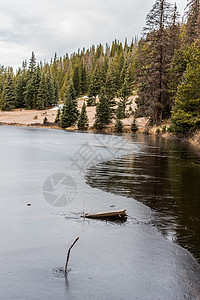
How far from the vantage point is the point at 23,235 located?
4.69m

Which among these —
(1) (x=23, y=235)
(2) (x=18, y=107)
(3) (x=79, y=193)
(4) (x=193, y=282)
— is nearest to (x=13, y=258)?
(1) (x=23, y=235)

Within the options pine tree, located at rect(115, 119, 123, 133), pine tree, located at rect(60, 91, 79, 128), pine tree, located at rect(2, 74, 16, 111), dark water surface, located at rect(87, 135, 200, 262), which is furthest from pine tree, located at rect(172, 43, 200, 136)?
pine tree, located at rect(2, 74, 16, 111)

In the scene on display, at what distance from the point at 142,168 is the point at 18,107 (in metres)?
85.3

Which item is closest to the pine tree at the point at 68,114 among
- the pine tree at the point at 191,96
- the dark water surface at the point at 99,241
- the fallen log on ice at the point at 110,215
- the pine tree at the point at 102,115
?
the pine tree at the point at 102,115

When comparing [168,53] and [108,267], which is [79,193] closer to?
[108,267]

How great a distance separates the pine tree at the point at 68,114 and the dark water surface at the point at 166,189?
44.1 metres

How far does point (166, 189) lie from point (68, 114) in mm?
49518

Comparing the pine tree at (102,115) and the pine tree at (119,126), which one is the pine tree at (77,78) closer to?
the pine tree at (102,115)

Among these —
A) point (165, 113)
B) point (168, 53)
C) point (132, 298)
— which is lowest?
point (132, 298)

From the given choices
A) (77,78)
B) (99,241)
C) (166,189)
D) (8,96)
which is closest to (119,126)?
(166,189)

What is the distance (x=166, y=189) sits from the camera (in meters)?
8.13

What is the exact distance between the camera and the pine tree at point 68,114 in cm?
5591

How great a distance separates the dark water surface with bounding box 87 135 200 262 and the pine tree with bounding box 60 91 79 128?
44109mm

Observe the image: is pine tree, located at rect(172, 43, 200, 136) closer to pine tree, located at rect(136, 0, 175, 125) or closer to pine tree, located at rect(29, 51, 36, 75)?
pine tree, located at rect(136, 0, 175, 125)
